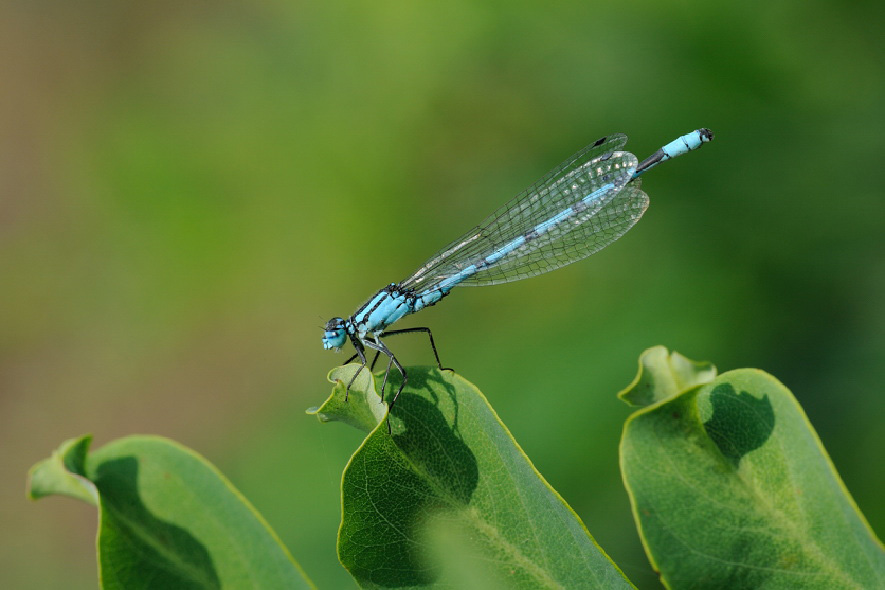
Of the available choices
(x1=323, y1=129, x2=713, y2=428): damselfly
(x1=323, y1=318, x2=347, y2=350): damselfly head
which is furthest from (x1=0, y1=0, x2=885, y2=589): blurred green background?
(x1=323, y1=318, x2=347, y2=350): damselfly head

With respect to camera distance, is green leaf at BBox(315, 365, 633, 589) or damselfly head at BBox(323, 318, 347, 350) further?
damselfly head at BBox(323, 318, 347, 350)

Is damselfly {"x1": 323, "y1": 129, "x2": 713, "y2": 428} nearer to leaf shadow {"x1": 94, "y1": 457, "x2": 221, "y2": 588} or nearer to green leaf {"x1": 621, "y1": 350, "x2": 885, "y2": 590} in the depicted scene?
leaf shadow {"x1": 94, "y1": 457, "x2": 221, "y2": 588}

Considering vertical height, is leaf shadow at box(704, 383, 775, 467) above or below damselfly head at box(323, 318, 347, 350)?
below

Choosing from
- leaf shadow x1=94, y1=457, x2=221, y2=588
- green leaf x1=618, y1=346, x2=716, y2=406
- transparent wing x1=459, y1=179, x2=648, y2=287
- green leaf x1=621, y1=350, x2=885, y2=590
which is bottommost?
green leaf x1=621, y1=350, x2=885, y2=590

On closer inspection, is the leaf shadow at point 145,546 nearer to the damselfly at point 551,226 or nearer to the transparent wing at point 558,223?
the damselfly at point 551,226

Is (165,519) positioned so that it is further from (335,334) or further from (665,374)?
(335,334)

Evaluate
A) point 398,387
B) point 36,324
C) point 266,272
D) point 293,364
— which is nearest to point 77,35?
point 36,324

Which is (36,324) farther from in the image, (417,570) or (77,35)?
(417,570)
